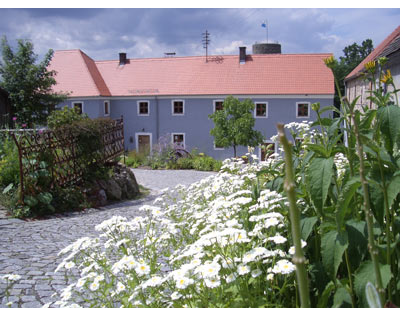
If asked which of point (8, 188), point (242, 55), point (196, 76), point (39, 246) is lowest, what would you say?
point (39, 246)

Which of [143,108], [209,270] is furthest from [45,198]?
[143,108]

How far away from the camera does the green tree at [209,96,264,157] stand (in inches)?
782

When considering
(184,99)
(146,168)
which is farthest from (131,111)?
(146,168)

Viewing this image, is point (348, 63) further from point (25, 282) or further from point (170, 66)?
point (25, 282)

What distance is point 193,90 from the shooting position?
85.7 feet

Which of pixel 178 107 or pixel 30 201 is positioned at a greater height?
pixel 178 107

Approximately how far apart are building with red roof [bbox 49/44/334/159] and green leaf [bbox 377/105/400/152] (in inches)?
904

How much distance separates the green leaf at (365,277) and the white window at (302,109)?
78.3 feet

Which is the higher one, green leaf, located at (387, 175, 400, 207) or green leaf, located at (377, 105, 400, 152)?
green leaf, located at (377, 105, 400, 152)

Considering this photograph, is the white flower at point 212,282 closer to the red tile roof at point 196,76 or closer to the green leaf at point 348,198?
the green leaf at point 348,198

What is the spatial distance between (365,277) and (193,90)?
992 inches

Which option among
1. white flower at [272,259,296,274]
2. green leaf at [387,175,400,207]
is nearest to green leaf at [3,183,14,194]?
white flower at [272,259,296,274]

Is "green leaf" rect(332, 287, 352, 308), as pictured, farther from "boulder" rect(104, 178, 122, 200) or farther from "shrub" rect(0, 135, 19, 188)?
"boulder" rect(104, 178, 122, 200)

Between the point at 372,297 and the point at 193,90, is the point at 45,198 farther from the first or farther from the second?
the point at 193,90
